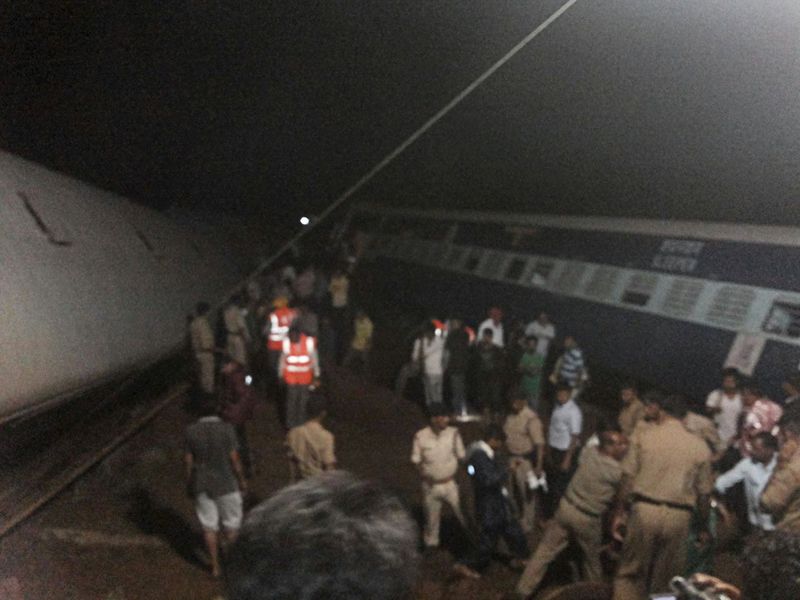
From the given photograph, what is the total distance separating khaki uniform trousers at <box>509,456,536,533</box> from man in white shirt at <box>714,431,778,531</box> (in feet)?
4.20

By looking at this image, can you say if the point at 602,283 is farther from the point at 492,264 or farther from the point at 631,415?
the point at 631,415

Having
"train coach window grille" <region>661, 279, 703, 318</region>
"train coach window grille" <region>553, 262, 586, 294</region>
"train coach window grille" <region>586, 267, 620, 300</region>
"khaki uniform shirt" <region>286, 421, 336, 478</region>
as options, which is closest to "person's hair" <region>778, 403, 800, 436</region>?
"train coach window grille" <region>661, 279, 703, 318</region>

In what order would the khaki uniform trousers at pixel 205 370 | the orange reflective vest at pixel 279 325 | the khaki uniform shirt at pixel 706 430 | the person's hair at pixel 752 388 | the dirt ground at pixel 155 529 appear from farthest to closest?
the orange reflective vest at pixel 279 325 < the khaki uniform trousers at pixel 205 370 < the person's hair at pixel 752 388 < the khaki uniform shirt at pixel 706 430 < the dirt ground at pixel 155 529

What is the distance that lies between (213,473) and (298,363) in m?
1.85

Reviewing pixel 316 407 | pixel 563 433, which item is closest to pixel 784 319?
pixel 563 433

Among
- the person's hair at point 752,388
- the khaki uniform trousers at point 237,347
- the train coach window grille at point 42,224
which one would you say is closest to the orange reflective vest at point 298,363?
the khaki uniform trousers at point 237,347

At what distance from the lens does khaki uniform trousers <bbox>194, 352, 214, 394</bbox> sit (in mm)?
5797

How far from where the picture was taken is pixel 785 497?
3.32m

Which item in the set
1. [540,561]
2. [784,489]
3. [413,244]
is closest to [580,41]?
[784,489]

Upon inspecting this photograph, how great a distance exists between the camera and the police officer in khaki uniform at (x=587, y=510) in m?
3.62

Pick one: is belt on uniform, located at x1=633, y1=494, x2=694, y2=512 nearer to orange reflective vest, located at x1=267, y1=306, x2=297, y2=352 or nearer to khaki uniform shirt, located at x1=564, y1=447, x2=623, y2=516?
khaki uniform shirt, located at x1=564, y1=447, x2=623, y2=516

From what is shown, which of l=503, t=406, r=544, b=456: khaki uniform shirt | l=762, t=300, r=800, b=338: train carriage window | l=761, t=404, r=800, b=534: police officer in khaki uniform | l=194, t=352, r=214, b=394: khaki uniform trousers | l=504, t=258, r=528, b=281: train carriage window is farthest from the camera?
l=504, t=258, r=528, b=281: train carriage window

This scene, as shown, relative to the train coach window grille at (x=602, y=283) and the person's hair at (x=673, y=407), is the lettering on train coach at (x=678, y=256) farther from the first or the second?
the person's hair at (x=673, y=407)

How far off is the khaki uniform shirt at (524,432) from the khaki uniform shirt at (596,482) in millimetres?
812
